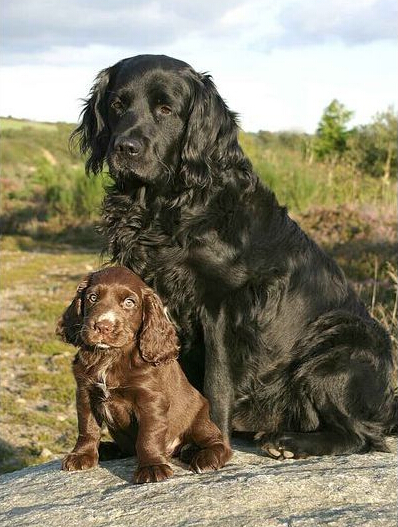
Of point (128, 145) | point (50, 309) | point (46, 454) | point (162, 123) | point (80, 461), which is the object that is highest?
point (162, 123)

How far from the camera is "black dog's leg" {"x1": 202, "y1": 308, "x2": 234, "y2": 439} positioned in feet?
14.3

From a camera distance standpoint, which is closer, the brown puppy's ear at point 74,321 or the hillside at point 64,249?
the brown puppy's ear at point 74,321

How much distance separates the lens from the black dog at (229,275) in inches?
172

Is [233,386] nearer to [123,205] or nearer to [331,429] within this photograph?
[331,429]

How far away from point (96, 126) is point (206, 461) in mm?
2163

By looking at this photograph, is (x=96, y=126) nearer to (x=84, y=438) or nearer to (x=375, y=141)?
(x=84, y=438)

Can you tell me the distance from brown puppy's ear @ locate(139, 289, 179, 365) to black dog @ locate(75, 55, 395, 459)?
27 cm

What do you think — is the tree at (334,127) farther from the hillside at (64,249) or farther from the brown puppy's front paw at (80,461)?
the brown puppy's front paw at (80,461)

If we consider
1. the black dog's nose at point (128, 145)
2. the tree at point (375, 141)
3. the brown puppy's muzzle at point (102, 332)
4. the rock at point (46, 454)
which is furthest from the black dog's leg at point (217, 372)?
the tree at point (375, 141)

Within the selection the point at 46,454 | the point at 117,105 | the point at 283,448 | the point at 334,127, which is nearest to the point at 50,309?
the point at 46,454

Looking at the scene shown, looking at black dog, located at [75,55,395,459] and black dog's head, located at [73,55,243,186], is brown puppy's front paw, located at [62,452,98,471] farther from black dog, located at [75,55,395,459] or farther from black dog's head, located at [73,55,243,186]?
black dog's head, located at [73,55,243,186]

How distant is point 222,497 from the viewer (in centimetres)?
352

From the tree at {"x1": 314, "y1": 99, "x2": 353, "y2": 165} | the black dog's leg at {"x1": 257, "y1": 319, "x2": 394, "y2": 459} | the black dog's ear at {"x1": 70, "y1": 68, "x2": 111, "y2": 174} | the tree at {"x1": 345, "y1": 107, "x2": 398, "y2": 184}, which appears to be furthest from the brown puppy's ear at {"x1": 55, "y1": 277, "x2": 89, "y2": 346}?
the tree at {"x1": 314, "y1": 99, "x2": 353, "y2": 165}

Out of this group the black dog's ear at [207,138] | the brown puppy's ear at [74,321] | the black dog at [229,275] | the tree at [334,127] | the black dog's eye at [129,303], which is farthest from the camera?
the tree at [334,127]
